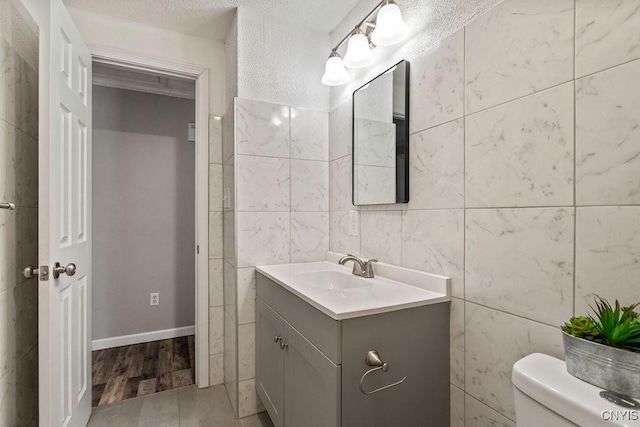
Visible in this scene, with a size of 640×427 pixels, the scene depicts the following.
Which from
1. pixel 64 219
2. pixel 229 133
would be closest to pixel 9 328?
pixel 64 219

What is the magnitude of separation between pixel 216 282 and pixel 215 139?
0.96 meters

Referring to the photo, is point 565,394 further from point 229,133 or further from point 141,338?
point 141,338

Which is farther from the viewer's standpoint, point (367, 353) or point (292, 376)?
point (292, 376)

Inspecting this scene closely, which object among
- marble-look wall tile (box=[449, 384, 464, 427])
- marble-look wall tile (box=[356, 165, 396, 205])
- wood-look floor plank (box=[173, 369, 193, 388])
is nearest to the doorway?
wood-look floor plank (box=[173, 369, 193, 388])

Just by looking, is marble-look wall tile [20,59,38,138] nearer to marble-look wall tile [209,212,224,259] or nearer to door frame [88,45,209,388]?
door frame [88,45,209,388]

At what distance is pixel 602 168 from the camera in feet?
2.42

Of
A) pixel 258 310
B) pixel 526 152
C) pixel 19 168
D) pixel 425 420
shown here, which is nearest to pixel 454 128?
pixel 526 152

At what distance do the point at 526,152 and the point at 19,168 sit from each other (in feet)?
6.26

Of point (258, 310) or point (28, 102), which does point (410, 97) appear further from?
point (28, 102)

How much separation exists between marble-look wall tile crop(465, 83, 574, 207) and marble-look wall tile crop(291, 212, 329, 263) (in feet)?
3.27

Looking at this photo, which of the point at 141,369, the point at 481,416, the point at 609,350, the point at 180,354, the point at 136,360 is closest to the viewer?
the point at 609,350

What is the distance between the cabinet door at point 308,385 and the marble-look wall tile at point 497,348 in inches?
18.7

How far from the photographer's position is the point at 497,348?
0.97 m

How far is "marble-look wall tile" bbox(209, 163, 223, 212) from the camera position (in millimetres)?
2071
